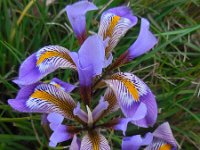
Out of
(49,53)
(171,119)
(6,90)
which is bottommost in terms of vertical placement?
(171,119)

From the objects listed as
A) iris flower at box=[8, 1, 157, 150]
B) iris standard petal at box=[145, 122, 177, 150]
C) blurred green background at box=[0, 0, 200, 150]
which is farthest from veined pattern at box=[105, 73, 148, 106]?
blurred green background at box=[0, 0, 200, 150]

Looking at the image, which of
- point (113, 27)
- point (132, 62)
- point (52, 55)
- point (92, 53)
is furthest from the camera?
point (132, 62)

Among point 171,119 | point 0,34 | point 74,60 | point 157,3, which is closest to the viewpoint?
point 74,60

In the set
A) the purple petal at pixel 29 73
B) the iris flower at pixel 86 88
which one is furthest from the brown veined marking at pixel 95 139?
the purple petal at pixel 29 73

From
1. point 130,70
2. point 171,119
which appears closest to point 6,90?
point 130,70

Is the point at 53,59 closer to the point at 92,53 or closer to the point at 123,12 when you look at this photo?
the point at 92,53

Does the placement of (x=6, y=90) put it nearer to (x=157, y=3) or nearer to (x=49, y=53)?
(x=49, y=53)

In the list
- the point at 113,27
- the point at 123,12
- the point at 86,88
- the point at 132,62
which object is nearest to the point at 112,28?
the point at 113,27

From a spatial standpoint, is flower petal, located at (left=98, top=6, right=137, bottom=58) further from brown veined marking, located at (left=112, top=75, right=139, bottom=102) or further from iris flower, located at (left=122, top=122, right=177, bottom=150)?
iris flower, located at (left=122, top=122, right=177, bottom=150)
